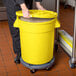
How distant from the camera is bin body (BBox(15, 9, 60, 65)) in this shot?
1505 millimetres

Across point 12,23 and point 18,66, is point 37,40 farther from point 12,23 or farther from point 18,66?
point 18,66

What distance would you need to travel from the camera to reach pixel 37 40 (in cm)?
156

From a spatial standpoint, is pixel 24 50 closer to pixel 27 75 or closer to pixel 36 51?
pixel 36 51

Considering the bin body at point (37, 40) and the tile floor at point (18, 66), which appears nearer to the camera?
the bin body at point (37, 40)

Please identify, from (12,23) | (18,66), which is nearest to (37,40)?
(12,23)

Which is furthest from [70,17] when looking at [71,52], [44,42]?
[44,42]

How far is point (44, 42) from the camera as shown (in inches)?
62.6

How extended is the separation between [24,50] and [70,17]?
8.38 feet

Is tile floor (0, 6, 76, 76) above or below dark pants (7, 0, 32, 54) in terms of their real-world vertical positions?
below

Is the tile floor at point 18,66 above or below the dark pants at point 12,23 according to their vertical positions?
below

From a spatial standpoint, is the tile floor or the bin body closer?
the bin body

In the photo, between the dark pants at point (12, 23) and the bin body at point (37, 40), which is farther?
the dark pants at point (12, 23)

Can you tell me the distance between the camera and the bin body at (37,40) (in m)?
1.50

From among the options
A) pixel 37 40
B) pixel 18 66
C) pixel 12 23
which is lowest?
pixel 18 66
